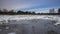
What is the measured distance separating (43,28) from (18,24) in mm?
359

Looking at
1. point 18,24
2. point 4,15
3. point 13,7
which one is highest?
point 13,7

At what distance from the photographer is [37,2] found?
1.06 metres

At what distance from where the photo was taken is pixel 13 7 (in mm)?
1051

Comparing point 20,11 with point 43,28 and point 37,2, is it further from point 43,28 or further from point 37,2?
point 43,28

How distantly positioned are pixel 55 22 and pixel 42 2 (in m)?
0.34

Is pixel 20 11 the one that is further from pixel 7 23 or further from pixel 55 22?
pixel 55 22

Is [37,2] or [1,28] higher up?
[37,2]

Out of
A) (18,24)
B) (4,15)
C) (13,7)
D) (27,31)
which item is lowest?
(27,31)

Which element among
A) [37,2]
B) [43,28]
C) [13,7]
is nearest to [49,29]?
[43,28]

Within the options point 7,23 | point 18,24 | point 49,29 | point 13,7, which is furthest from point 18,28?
point 49,29

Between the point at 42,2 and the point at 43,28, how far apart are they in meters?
0.37

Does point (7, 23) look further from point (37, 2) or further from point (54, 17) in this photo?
point (54, 17)

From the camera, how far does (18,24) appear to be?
105cm

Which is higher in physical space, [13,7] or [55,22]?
[13,7]
